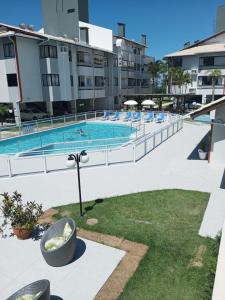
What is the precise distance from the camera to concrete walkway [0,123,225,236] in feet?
42.9

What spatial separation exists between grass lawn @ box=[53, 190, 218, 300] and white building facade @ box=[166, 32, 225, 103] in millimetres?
41597

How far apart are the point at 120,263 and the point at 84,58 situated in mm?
40603

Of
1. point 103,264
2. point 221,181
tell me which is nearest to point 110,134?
point 221,181

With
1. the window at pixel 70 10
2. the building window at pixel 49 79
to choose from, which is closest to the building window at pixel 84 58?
the building window at pixel 49 79

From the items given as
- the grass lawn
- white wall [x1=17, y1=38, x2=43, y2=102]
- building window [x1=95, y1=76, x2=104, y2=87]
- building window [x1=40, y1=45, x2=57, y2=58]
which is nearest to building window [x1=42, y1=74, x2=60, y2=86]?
white wall [x1=17, y1=38, x2=43, y2=102]

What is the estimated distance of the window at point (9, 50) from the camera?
32562 millimetres

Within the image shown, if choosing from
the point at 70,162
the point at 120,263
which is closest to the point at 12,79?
the point at 70,162

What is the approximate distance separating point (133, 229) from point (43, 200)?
16.6 feet

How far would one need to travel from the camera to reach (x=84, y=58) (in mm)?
43531

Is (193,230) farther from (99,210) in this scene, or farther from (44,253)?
(44,253)

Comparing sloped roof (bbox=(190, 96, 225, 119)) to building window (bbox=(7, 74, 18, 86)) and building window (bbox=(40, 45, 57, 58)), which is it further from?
building window (bbox=(40, 45, 57, 58))

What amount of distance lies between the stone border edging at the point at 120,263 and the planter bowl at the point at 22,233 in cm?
182

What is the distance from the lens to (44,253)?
25.2 ft

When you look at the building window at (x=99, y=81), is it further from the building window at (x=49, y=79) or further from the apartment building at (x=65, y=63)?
the building window at (x=49, y=79)
